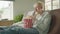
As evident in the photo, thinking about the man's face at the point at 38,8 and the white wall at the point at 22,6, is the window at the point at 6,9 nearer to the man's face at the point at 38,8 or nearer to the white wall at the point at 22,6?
the white wall at the point at 22,6

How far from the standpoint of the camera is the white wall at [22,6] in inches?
220

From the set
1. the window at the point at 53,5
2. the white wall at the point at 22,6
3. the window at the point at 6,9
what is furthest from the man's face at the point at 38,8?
the window at the point at 6,9

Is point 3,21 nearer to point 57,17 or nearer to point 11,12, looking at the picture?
point 11,12

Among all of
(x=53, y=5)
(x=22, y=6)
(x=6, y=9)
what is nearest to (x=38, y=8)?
(x=53, y=5)

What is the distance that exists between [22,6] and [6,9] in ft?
2.18

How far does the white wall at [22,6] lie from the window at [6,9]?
19 centimetres

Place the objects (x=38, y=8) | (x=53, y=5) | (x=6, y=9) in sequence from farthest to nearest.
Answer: (x=6, y=9), (x=53, y=5), (x=38, y=8)

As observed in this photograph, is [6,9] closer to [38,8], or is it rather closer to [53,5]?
[53,5]

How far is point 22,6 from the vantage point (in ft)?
18.4

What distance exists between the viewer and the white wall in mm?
5598

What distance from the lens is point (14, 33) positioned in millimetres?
2125

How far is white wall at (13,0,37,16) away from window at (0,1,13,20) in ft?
0.63

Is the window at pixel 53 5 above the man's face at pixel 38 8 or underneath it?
above

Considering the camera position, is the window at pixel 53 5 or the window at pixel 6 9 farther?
the window at pixel 6 9
